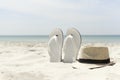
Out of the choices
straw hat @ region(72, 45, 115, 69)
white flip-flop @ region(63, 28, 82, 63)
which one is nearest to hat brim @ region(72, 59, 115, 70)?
straw hat @ region(72, 45, 115, 69)

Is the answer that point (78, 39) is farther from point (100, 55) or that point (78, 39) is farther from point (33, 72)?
point (33, 72)

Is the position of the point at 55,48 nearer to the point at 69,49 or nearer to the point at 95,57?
the point at 69,49

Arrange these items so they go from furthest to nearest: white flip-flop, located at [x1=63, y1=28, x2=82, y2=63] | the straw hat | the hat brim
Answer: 1. white flip-flop, located at [x1=63, y1=28, x2=82, y2=63]
2. the straw hat
3. the hat brim

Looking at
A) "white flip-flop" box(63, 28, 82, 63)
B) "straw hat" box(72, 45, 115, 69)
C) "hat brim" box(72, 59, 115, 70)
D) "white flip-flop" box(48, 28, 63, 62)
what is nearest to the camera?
"hat brim" box(72, 59, 115, 70)

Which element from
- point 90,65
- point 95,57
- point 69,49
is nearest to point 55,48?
point 69,49

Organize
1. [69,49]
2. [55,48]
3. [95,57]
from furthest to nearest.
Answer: [55,48] < [69,49] < [95,57]

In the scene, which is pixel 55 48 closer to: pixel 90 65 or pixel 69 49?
pixel 69 49

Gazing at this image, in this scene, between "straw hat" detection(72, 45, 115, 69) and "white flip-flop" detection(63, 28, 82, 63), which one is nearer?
"straw hat" detection(72, 45, 115, 69)

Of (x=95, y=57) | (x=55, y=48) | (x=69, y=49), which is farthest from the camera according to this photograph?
(x=55, y=48)

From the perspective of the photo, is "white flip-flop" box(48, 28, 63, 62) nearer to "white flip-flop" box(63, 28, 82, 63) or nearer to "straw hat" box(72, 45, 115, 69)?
"white flip-flop" box(63, 28, 82, 63)

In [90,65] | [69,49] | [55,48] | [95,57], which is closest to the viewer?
[90,65]

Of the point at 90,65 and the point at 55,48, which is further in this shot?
the point at 55,48

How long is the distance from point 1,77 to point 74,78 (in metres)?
1.02

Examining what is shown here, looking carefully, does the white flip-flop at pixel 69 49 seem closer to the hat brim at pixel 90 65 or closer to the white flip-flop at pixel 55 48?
the white flip-flop at pixel 55 48
